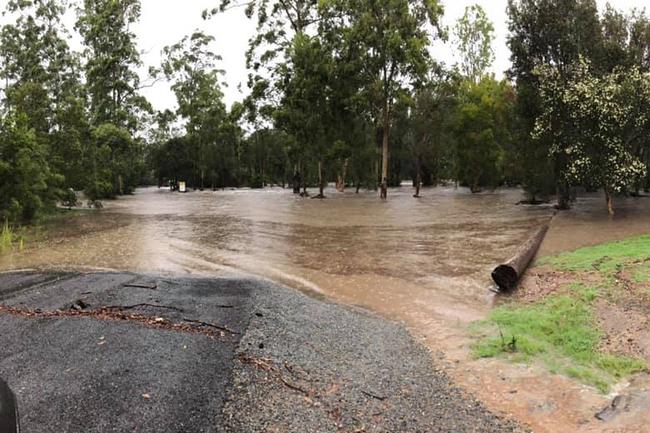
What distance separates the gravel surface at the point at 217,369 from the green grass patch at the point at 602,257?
432 cm

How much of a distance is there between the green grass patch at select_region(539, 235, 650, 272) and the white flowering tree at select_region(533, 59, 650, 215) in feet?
21.2

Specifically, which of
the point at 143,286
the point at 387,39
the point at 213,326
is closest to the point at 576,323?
the point at 213,326

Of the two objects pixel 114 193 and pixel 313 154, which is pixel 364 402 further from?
pixel 114 193

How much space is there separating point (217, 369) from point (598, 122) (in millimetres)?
16285

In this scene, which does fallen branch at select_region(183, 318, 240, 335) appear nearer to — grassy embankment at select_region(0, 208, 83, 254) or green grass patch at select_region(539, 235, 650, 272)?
green grass patch at select_region(539, 235, 650, 272)

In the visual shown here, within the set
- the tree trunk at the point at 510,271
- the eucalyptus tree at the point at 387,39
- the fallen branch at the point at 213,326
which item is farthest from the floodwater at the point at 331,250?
the eucalyptus tree at the point at 387,39

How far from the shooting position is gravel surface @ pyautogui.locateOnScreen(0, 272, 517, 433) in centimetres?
430

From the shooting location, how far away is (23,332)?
20.0 ft

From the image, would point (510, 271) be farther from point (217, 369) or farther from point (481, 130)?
point (481, 130)

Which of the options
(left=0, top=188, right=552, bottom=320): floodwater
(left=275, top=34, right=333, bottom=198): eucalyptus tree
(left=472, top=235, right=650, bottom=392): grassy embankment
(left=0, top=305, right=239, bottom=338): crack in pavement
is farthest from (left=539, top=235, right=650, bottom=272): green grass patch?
(left=275, top=34, right=333, bottom=198): eucalyptus tree

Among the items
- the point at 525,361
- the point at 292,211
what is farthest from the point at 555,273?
the point at 292,211

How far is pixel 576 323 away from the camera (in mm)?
6957

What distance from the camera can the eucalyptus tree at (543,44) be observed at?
824 inches

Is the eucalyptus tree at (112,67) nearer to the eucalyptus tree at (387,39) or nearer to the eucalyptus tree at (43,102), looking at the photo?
the eucalyptus tree at (43,102)
